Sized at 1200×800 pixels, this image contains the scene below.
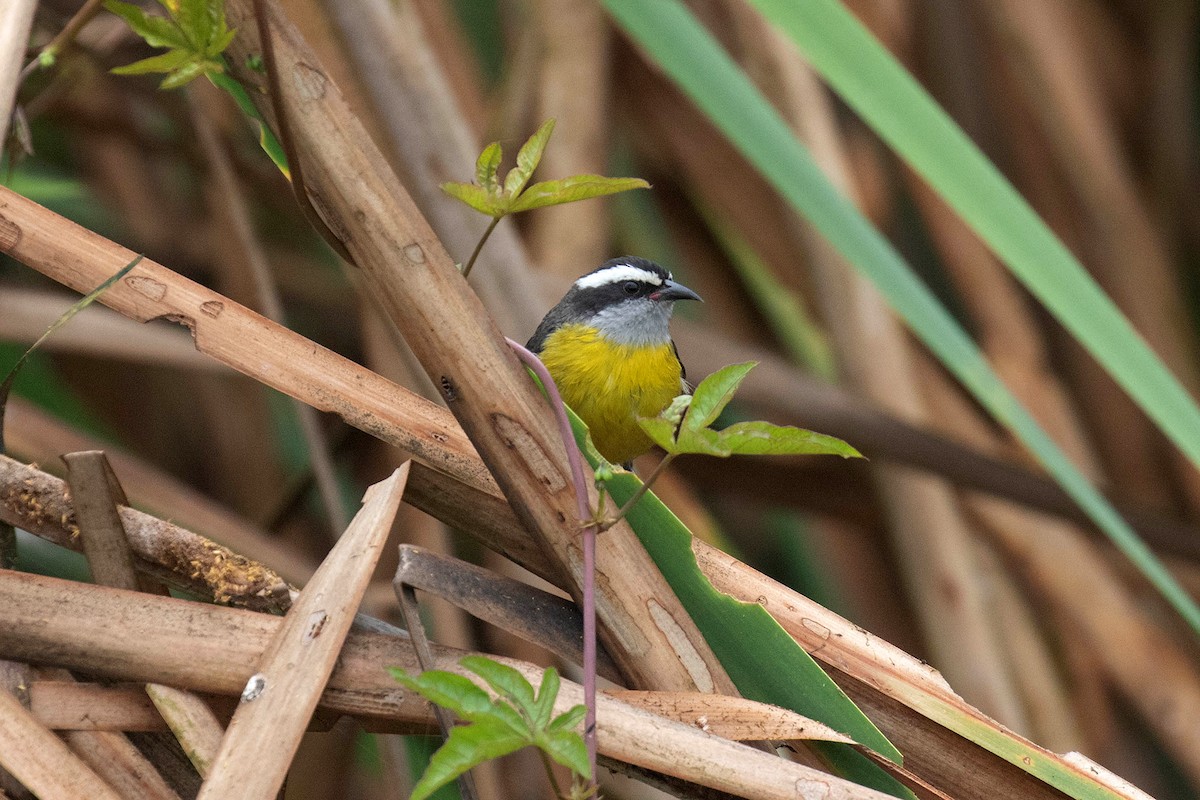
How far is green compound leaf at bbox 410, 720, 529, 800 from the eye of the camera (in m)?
0.76

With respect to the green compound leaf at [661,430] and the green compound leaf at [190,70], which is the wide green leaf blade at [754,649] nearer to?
the green compound leaf at [661,430]

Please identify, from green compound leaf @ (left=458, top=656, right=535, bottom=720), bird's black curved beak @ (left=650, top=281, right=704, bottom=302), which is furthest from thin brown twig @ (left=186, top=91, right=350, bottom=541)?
green compound leaf @ (left=458, top=656, right=535, bottom=720)

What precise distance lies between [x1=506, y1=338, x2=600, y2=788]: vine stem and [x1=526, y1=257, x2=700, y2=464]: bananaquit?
1.30 m

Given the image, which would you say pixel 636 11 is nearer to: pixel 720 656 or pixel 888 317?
pixel 720 656

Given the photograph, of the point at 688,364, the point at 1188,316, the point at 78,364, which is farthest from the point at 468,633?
the point at 1188,316

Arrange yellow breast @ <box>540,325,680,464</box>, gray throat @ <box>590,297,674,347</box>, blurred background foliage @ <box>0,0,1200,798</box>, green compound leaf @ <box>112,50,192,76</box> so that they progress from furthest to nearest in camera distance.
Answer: blurred background foliage @ <box>0,0,1200,798</box>, gray throat @ <box>590,297,674,347</box>, yellow breast @ <box>540,325,680,464</box>, green compound leaf @ <box>112,50,192,76</box>

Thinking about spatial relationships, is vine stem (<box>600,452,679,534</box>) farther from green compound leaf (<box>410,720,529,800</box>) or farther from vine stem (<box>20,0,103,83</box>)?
vine stem (<box>20,0,103,83</box>)

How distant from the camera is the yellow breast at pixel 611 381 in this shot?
2.32 meters

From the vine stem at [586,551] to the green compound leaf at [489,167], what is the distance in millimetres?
43

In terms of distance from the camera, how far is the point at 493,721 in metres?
0.79

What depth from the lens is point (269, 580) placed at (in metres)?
1.06

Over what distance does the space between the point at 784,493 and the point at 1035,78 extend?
134cm

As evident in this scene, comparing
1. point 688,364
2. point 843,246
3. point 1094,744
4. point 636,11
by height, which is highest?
point 636,11

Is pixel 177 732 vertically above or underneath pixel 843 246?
underneath
